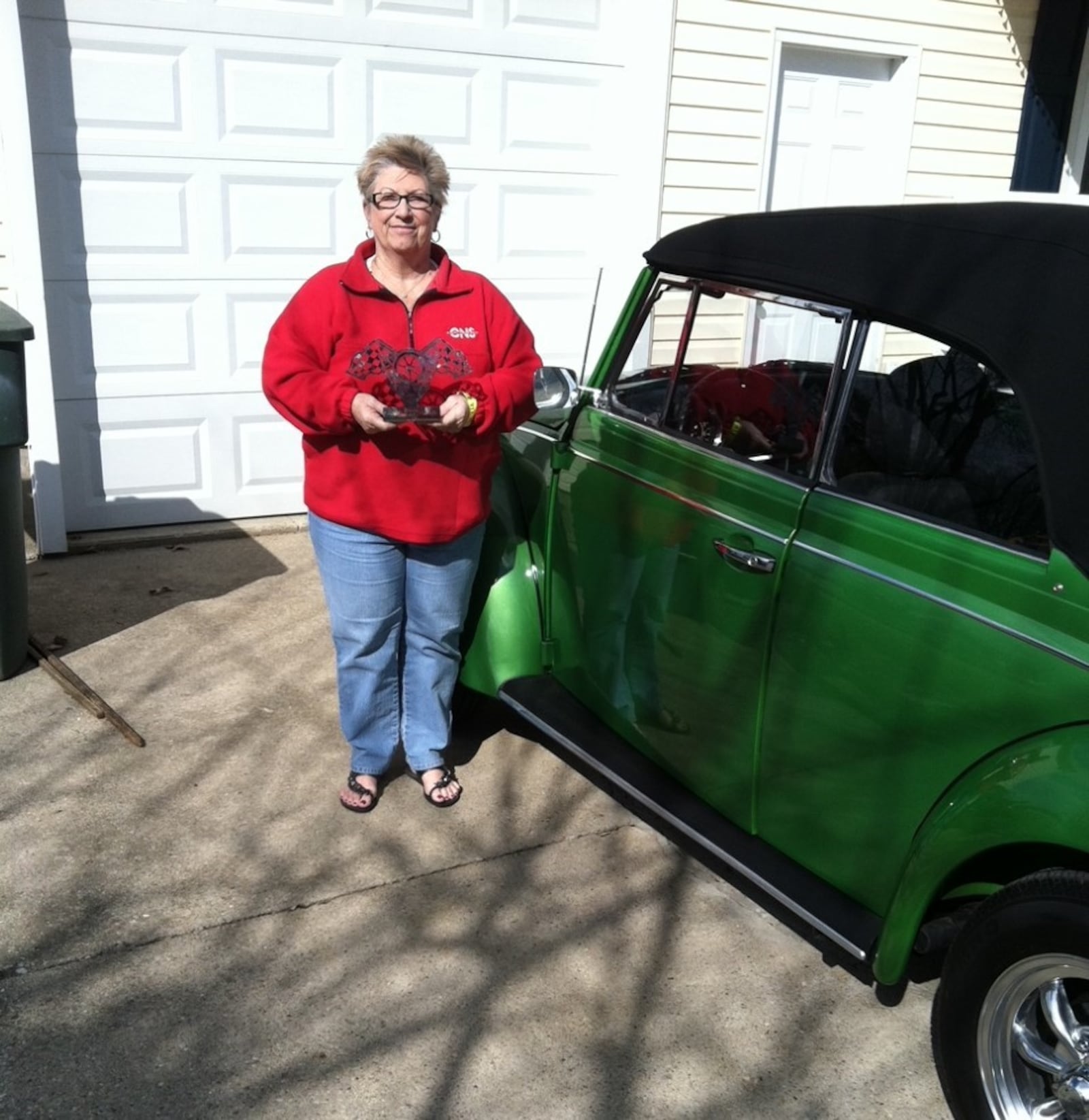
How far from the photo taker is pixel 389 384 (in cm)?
323

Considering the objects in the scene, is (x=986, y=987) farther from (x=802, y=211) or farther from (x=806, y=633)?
(x=802, y=211)

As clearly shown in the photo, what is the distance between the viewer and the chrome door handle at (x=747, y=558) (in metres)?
2.89

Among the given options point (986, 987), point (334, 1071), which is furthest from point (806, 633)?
point (334, 1071)

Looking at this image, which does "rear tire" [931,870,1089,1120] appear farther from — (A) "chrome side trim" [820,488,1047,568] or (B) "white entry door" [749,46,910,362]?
(B) "white entry door" [749,46,910,362]

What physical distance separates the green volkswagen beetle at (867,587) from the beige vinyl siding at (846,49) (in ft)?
12.0

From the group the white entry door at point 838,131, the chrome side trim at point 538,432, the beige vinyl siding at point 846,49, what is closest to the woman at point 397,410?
the chrome side trim at point 538,432

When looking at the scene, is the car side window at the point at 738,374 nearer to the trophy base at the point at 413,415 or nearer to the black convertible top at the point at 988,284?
the black convertible top at the point at 988,284

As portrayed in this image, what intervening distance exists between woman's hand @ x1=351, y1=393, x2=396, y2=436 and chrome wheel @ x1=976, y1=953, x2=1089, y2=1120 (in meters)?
1.89

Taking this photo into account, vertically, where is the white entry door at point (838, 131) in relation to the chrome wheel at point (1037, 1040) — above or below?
above

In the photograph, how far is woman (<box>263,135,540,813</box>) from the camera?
127 inches

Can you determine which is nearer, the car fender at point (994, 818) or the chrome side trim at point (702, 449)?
the car fender at point (994, 818)

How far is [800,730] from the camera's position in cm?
285

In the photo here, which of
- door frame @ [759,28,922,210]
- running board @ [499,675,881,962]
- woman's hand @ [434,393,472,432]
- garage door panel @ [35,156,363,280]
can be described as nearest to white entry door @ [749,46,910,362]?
door frame @ [759,28,922,210]

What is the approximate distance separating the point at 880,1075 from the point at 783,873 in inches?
18.8
